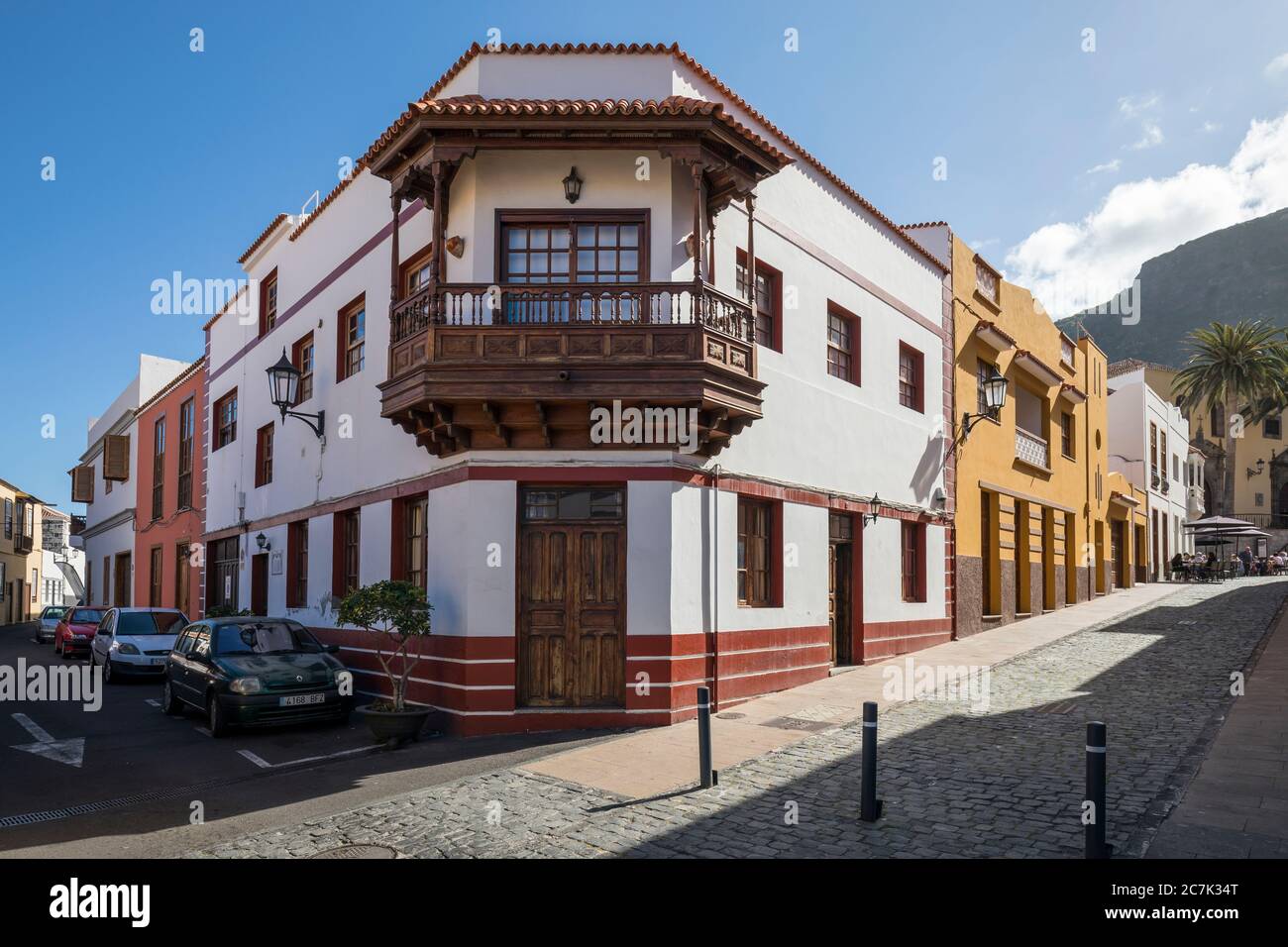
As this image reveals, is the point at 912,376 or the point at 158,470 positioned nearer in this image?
the point at 912,376

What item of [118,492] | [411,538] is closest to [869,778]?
[411,538]

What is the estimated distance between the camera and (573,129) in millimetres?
10641

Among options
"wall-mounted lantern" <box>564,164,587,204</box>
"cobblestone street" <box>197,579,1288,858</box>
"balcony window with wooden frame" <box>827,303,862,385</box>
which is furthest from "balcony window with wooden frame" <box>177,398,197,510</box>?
"cobblestone street" <box>197,579,1288,858</box>

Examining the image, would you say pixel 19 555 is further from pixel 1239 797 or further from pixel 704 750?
pixel 1239 797

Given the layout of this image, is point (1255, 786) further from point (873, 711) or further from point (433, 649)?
point (433, 649)

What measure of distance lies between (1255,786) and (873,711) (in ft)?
10.5

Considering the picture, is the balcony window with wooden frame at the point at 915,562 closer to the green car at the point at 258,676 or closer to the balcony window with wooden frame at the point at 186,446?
the green car at the point at 258,676

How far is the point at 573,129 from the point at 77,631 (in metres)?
20.7

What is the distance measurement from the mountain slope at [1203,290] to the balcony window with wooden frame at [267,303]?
9894cm

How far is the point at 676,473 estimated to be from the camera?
36.6 ft

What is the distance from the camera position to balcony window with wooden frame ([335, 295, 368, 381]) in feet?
48.7

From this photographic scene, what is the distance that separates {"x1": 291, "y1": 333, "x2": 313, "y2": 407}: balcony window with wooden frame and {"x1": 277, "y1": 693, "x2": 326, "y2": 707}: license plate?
6.72 metres

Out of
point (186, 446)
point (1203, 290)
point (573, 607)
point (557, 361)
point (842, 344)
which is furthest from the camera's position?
point (1203, 290)
